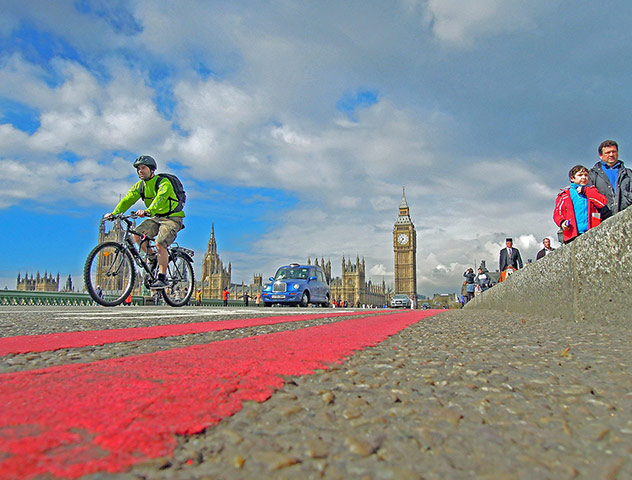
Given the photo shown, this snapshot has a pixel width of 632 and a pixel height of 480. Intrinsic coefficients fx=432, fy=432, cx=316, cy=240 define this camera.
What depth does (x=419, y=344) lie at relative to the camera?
2316 millimetres

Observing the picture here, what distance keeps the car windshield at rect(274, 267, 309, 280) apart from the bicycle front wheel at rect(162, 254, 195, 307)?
32.1 feet

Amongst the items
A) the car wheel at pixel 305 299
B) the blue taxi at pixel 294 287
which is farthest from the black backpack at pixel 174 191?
the car wheel at pixel 305 299

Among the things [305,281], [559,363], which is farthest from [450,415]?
[305,281]

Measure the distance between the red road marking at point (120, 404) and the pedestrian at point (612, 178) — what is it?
4.54 meters

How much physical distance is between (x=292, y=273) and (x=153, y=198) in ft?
38.1

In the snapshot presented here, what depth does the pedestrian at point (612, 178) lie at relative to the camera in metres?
4.70

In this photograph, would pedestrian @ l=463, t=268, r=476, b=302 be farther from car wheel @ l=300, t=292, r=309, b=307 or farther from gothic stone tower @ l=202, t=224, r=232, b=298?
gothic stone tower @ l=202, t=224, r=232, b=298

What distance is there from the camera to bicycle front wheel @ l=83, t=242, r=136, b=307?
6091mm

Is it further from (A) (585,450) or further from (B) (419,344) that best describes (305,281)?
(A) (585,450)

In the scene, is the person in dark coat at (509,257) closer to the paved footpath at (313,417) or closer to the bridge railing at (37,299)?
the paved footpath at (313,417)

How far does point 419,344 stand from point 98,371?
1.58 metres

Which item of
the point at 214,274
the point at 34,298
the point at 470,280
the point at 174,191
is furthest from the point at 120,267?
the point at 214,274

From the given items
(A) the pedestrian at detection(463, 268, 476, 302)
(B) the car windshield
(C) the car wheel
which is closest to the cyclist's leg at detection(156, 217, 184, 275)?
(C) the car wheel

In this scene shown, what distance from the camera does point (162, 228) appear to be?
6.25 meters
